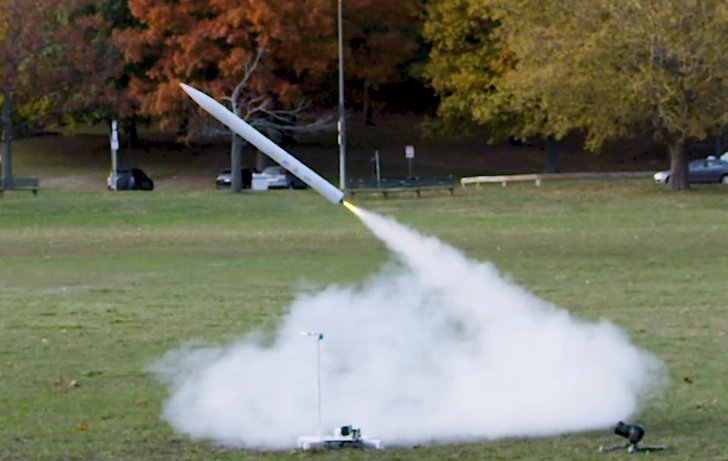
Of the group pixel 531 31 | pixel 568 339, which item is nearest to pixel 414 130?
pixel 531 31

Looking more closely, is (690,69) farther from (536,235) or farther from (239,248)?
(239,248)

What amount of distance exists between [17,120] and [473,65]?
79.2 ft

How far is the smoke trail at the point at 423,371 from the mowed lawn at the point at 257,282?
0.43 m

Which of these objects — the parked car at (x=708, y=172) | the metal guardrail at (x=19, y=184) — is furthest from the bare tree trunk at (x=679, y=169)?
the metal guardrail at (x=19, y=184)

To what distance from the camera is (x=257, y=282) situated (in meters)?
24.6

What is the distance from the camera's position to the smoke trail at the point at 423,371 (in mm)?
12219

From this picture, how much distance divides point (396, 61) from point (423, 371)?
57.9 meters

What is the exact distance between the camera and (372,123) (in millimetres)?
86875

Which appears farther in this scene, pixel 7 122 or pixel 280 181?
pixel 280 181

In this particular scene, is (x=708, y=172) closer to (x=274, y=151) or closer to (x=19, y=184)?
(x=19, y=184)

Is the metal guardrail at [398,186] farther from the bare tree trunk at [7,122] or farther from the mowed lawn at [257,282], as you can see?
the bare tree trunk at [7,122]

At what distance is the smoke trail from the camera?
1222 cm

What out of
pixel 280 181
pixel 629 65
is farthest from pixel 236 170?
pixel 629 65

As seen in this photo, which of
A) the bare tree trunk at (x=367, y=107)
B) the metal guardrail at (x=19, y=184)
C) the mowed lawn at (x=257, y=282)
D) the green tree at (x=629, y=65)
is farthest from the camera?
the bare tree trunk at (x=367, y=107)
